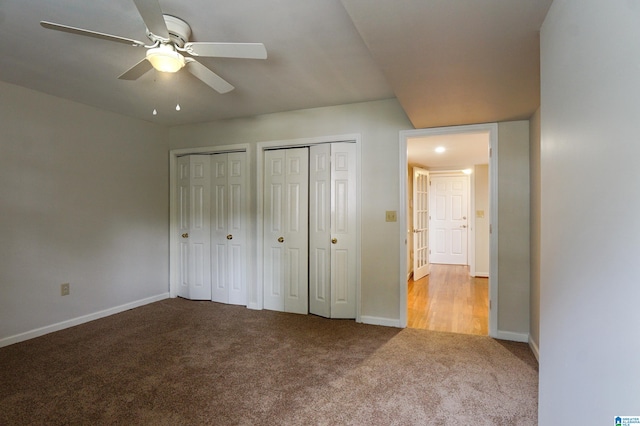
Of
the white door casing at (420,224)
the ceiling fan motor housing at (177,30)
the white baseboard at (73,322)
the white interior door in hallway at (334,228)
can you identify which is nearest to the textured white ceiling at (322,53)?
the ceiling fan motor housing at (177,30)

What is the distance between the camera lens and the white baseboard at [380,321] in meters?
3.34

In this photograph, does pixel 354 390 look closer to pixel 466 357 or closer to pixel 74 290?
pixel 466 357

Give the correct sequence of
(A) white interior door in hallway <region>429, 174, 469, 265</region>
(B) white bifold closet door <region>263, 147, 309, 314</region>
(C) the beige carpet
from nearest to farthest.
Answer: (C) the beige carpet, (B) white bifold closet door <region>263, 147, 309, 314</region>, (A) white interior door in hallway <region>429, 174, 469, 265</region>

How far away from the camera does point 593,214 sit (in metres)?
0.94

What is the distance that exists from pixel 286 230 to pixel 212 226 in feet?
3.77

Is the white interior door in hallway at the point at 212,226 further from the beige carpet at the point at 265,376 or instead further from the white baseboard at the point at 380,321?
the white baseboard at the point at 380,321

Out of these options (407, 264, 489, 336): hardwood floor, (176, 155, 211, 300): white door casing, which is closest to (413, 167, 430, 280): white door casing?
(407, 264, 489, 336): hardwood floor

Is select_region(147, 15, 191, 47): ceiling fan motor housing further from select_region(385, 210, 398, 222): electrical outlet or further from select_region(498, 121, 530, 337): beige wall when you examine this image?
select_region(498, 121, 530, 337): beige wall

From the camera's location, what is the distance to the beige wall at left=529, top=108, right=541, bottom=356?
8.74 ft

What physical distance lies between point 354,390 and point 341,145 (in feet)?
8.04

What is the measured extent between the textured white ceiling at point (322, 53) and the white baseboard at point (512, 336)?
2.06 meters

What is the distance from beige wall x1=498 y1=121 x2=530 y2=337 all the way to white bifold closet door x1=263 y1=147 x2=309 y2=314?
206 cm

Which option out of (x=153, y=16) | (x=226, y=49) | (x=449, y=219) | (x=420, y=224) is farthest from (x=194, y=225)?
(x=449, y=219)

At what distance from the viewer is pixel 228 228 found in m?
4.20
